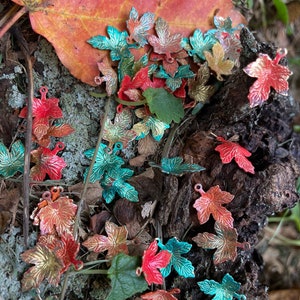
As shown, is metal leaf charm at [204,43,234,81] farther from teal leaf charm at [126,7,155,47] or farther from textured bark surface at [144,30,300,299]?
teal leaf charm at [126,7,155,47]

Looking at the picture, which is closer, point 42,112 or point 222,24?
point 42,112

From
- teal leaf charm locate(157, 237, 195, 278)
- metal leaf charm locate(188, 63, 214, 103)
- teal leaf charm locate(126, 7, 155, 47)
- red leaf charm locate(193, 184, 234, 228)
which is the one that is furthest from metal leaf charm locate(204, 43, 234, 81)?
teal leaf charm locate(157, 237, 195, 278)

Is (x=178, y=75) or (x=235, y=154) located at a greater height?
(x=178, y=75)

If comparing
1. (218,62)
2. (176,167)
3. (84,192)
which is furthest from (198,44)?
(84,192)

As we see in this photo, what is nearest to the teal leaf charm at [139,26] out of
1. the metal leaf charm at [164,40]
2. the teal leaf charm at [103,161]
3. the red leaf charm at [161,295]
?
A: the metal leaf charm at [164,40]

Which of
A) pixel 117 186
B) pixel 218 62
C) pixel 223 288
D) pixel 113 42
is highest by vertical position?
pixel 113 42

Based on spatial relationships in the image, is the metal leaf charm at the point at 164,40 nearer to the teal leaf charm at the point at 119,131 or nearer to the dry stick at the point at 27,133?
the teal leaf charm at the point at 119,131

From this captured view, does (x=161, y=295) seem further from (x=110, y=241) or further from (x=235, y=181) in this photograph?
(x=235, y=181)
